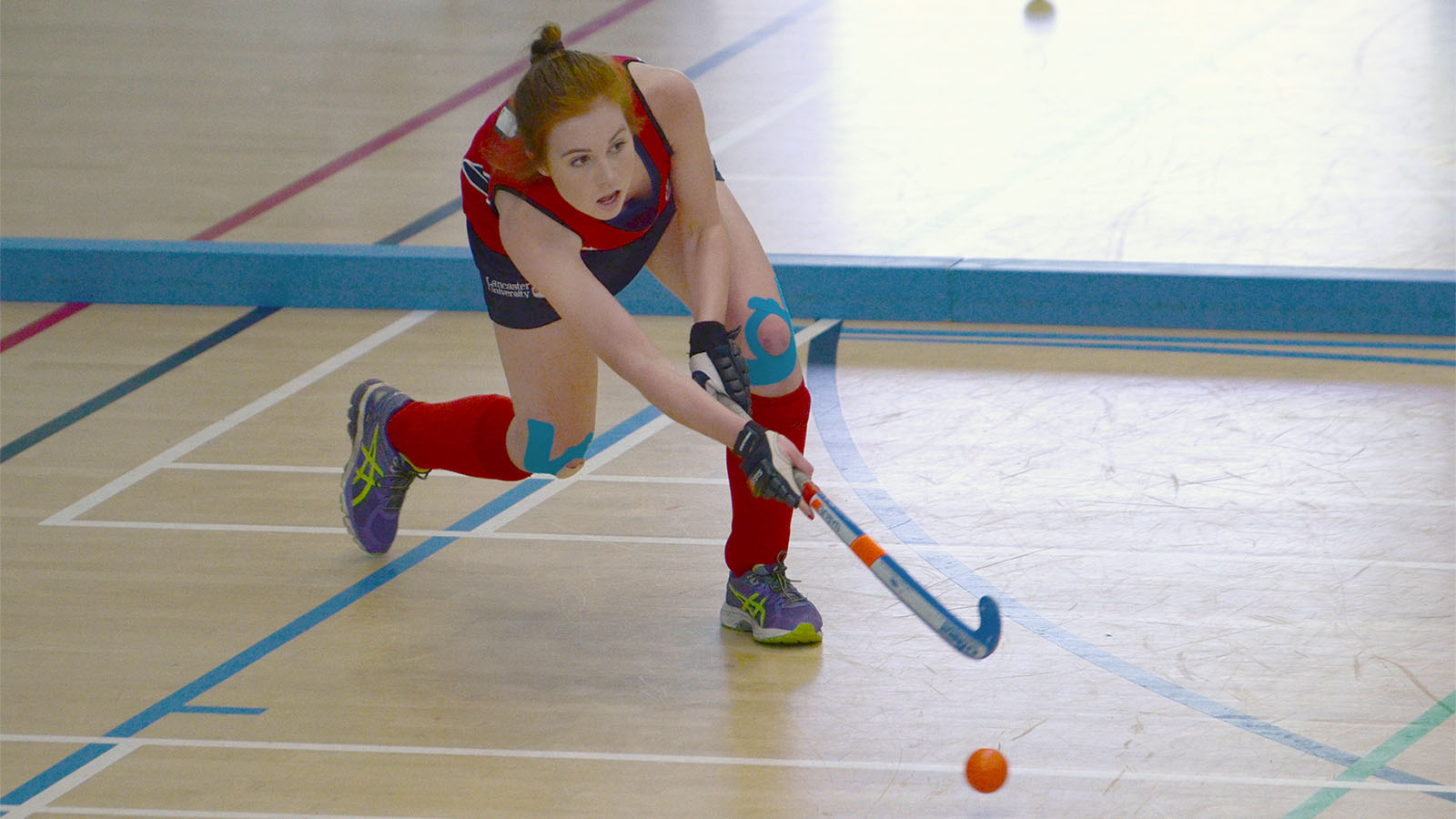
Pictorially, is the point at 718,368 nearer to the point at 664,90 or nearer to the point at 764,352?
the point at 764,352

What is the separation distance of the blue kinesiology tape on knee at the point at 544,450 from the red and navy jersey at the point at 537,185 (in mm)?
288

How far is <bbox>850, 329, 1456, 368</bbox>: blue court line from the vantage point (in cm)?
342

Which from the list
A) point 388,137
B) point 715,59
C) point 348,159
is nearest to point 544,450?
point 348,159

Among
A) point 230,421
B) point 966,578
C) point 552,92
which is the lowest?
point 966,578

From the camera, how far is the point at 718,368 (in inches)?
91.1

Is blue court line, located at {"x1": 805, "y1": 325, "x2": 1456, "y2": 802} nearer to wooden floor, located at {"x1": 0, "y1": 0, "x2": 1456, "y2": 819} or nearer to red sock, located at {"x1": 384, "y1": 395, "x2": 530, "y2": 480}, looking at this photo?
wooden floor, located at {"x1": 0, "y1": 0, "x2": 1456, "y2": 819}

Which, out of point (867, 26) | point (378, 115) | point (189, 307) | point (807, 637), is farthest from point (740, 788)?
point (867, 26)

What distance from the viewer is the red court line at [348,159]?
3.89m

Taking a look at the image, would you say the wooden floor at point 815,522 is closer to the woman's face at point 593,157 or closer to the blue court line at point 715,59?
the blue court line at point 715,59

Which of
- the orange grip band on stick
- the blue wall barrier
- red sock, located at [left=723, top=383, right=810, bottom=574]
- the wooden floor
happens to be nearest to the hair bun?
red sock, located at [left=723, top=383, right=810, bottom=574]

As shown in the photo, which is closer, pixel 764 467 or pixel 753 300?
pixel 764 467

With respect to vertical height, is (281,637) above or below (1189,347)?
above

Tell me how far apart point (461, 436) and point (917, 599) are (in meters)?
0.92

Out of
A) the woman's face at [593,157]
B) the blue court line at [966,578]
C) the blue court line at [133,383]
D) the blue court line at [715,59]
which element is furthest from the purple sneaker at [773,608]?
the blue court line at [715,59]
